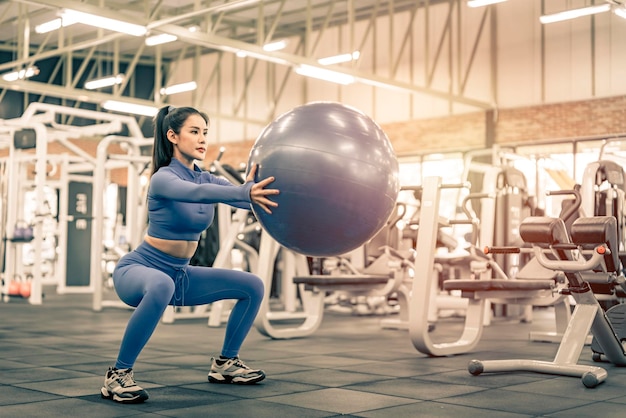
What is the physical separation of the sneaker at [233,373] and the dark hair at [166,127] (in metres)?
0.95

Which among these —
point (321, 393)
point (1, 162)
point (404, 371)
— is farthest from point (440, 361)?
point (1, 162)

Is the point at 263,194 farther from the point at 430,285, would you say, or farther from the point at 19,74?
the point at 19,74

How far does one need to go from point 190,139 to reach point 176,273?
1.84 feet

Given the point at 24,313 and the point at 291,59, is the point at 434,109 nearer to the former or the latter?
the point at 291,59

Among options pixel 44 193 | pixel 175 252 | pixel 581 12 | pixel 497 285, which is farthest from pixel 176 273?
pixel 581 12

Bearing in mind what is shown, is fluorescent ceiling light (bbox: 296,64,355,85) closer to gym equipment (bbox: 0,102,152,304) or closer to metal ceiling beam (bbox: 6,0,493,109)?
metal ceiling beam (bbox: 6,0,493,109)

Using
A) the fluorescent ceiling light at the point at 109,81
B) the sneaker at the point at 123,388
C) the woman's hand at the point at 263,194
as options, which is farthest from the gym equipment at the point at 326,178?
the fluorescent ceiling light at the point at 109,81

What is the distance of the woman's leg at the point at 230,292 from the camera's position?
3.30 meters

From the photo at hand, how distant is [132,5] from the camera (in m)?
14.8

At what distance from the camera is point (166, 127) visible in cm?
324

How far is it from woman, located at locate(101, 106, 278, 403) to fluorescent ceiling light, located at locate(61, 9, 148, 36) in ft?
21.0

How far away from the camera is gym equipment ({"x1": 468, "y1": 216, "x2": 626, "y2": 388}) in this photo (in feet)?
12.4

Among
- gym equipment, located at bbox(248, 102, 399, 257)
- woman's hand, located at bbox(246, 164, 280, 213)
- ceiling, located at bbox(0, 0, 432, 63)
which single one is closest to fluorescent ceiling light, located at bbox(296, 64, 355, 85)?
ceiling, located at bbox(0, 0, 432, 63)

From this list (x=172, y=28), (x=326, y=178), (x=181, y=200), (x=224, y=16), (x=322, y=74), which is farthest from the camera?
(x=224, y=16)
